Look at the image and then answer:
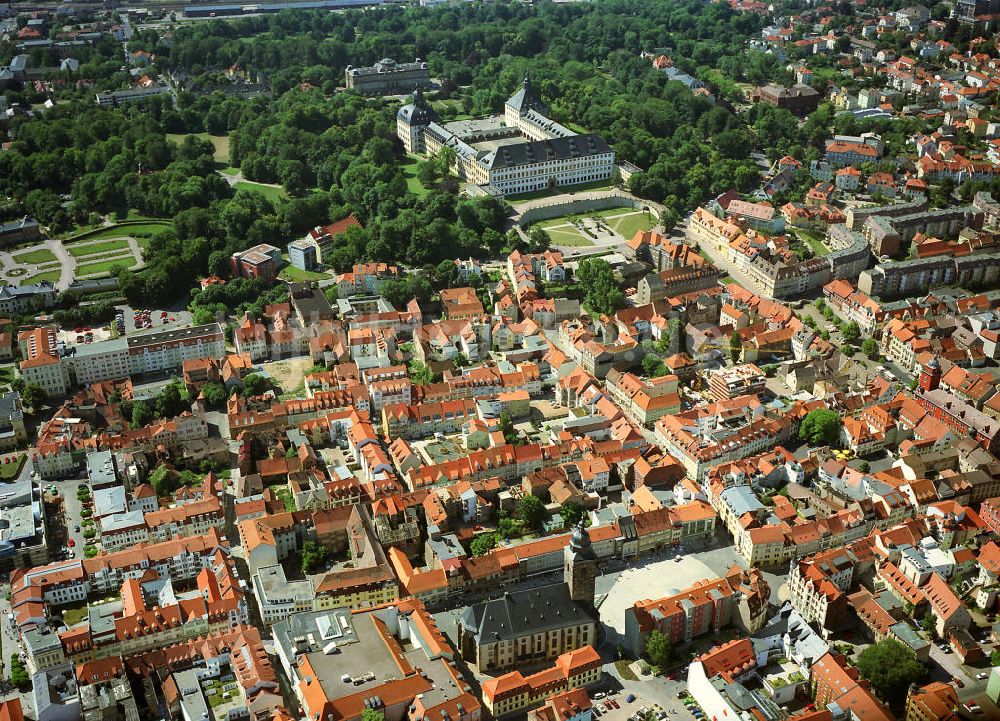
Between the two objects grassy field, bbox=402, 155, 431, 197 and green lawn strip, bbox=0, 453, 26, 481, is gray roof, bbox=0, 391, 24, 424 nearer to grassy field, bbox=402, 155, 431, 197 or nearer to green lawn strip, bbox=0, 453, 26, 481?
green lawn strip, bbox=0, 453, 26, 481

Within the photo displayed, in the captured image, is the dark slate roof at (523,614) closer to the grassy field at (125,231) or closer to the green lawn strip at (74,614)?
the green lawn strip at (74,614)

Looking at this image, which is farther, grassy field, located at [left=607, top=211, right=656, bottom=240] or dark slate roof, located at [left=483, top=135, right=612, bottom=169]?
dark slate roof, located at [left=483, top=135, right=612, bottom=169]

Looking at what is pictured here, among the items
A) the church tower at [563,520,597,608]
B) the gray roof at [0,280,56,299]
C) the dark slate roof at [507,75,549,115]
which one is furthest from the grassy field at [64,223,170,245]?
the church tower at [563,520,597,608]

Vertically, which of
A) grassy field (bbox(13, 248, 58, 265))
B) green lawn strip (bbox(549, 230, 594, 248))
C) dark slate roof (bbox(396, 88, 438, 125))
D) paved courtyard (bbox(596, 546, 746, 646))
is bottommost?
paved courtyard (bbox(596, 546, 746, 646))

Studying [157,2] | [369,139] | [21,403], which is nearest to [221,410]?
[21,403]

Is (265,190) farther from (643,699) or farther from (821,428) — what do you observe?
(643,699)

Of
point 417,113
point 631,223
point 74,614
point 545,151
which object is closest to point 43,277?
point 74,614

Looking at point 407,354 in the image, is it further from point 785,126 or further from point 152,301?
point 785,126
